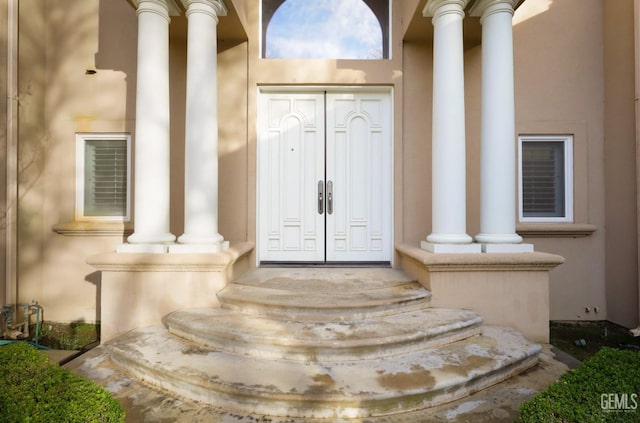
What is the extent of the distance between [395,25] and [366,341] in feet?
15.0

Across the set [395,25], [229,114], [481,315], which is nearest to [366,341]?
[481,315]

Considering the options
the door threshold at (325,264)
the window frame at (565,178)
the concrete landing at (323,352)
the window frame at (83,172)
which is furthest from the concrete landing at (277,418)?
the window frame at (565,178)

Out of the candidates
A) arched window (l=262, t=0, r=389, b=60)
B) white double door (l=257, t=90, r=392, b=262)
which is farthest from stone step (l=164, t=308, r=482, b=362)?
arched window (l=262, t=0, r=389, b=60)

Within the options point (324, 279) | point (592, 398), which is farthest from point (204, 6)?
point (592, 398)

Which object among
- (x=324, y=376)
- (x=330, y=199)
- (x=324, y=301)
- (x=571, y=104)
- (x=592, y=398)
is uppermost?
(x=571, y=104)

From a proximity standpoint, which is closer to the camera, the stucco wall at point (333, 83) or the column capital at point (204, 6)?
the column capital at point (204, 6)

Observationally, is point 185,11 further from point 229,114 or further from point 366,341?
point 366,341

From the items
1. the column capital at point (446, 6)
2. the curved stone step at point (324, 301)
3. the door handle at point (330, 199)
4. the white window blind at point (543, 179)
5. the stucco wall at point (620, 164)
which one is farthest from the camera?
the white window blind at point (543, 179)

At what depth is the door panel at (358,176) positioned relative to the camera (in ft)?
17.7

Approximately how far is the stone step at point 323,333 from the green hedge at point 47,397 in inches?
43.3

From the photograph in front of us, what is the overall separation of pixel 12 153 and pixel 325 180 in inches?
173

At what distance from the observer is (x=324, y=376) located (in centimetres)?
270

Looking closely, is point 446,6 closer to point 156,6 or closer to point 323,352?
point 156,6

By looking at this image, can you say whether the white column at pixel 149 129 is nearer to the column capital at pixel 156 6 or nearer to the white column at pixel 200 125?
the column capital at pixel 156 6
